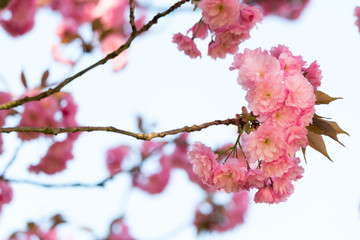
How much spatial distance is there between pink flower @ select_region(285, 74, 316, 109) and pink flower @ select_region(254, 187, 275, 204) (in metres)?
0.40

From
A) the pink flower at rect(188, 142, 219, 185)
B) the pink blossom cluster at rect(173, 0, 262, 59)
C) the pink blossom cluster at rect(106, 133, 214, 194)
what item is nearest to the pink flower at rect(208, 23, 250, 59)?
the pink blossom cluster at rect(173, 0, 262, 59)

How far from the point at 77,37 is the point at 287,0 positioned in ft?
15.9

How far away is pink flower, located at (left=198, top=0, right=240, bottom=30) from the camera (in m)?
1.78

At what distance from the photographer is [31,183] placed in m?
2.25

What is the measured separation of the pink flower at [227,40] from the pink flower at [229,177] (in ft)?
2.02

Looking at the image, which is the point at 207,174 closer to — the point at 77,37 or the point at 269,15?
the point at 77,37

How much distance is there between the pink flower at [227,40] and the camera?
6.21ft

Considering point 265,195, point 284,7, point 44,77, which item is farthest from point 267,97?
point 284,7

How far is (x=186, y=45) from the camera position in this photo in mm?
2062

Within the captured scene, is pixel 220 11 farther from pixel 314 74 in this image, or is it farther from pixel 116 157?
pixel 116 157

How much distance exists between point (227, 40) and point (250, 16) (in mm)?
146

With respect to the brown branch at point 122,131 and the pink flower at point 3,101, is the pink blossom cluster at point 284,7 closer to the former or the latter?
the pink flower at point 3,101

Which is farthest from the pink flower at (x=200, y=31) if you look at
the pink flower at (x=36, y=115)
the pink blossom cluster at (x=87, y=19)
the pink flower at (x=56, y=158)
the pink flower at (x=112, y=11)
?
the pink flower at (x=112, y=11)

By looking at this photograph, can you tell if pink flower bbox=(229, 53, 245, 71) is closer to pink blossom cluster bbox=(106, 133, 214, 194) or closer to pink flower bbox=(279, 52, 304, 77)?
pink flower bbox=(279, 52, 304, 77)
